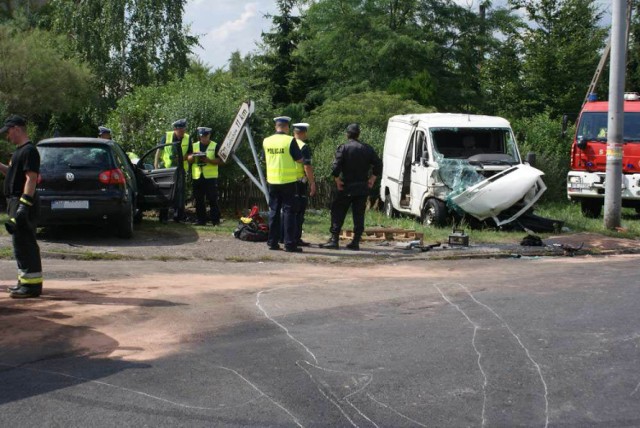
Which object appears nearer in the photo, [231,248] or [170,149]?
[231,248]

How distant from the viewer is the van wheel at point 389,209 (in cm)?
1841

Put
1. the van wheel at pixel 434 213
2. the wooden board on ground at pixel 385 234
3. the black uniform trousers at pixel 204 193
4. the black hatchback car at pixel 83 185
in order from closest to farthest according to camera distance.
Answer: the black hatchback car at pixel 83 185
the wooden board on ground at pixel 385 234
the black uniform trousers at pixel 204 193
the van wheel at pixel 434 213

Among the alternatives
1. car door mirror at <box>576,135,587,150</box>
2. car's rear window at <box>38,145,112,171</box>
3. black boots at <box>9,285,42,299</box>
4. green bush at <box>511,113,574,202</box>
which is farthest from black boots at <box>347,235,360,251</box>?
green bush at <box>511,113,574,202</box>

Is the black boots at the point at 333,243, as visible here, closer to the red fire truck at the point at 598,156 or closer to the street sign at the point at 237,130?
the street sign at the point at 237,130

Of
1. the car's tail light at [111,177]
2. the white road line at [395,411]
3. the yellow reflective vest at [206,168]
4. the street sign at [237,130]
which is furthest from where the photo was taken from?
the yellow reflective vest at [206,168]

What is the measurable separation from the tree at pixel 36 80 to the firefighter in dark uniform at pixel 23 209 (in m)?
14.1

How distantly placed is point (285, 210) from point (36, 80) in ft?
44.7

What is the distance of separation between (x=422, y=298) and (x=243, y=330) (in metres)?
2.37

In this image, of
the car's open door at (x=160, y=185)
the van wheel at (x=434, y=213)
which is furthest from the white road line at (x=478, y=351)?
the car's open door at (x=160, y=185)

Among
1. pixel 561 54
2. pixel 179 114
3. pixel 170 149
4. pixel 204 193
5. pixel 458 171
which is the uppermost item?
pixel 561 54

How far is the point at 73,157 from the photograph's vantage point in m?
12.8

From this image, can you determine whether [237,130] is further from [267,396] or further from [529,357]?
[267,396]

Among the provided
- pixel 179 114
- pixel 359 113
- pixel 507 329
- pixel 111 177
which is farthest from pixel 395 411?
pixel 359 113

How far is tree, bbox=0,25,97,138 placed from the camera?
2286cm
